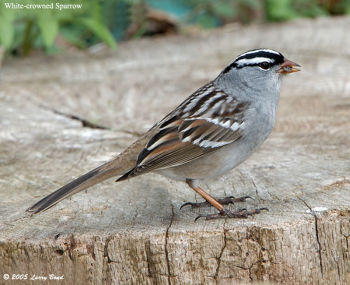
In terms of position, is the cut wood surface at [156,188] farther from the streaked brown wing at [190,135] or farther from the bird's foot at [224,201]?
the streaked brown wing at [190,135]

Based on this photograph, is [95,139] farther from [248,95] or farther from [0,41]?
[0,41]

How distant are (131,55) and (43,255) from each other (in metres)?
3.39

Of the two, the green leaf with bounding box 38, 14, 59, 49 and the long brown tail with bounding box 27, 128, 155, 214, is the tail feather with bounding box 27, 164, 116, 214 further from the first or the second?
the green leaf with bounding box 38, 14, 59, 49

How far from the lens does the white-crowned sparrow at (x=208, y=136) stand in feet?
10.8

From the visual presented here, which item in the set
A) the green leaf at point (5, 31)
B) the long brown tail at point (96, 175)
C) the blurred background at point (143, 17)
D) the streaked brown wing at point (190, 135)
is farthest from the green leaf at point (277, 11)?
the long brown tail at point (96, 175)

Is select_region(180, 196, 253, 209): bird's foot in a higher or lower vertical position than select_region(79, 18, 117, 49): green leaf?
lower

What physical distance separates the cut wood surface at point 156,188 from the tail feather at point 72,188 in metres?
0.10

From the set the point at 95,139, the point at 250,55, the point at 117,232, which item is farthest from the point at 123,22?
the point at 117,232

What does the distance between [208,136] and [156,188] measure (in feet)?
1.27

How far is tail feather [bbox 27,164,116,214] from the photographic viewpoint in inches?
117

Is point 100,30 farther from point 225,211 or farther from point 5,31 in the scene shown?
point 225,211

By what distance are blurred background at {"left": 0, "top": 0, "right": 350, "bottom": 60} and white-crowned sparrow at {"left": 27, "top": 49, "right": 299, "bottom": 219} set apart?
2.43 m

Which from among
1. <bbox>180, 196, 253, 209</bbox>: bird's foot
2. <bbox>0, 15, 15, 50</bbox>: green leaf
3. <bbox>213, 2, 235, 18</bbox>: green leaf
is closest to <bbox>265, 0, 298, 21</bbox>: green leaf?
<bbox>213, 2, 235, 18</bbox>: green leaf

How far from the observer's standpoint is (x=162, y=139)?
336cm
